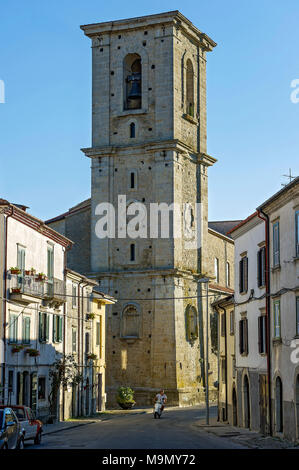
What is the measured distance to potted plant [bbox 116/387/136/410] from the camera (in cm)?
6194

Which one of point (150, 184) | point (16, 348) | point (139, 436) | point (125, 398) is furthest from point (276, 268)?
point (150, 184)

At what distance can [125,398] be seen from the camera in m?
61.9

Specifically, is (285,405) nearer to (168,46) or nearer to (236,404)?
(236,404)

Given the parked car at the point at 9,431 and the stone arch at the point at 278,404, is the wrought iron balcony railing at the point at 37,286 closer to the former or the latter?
the stone arch at the point at 278,404

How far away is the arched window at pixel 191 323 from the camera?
6731cm

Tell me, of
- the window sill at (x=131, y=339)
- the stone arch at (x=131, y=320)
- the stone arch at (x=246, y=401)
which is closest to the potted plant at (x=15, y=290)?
the stone arch at (x=246, y=401)

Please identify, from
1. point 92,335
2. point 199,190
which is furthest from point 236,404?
point 199,190

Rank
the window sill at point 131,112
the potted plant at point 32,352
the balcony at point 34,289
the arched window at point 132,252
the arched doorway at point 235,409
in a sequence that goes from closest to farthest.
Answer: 1. the balcony at point 34,289
2. the potted plant at point 32,352
3. the arched doorway at point 235,409
4. the arched window at point 132,252
5. the window sill at point 131,112

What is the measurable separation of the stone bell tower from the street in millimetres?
14284

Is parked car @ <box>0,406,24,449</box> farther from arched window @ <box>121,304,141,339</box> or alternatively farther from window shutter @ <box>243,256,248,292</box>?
arched window @ <box>121,304,141,339</box>

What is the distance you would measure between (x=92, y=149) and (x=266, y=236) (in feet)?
120

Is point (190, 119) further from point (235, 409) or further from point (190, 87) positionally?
point (235, 409)

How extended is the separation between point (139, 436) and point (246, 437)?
4123mm

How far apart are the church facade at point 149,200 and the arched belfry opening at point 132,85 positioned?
0.26ft
